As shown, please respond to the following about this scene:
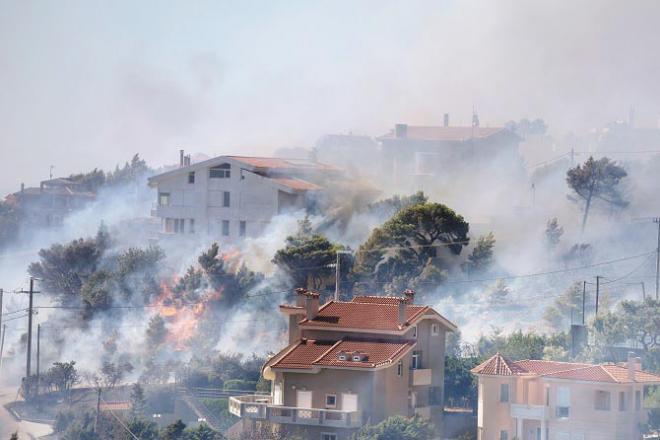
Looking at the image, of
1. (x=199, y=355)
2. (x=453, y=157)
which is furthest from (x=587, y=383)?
(x=453, y=157)

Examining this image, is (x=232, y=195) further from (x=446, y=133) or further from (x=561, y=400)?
(x=561, y=400)

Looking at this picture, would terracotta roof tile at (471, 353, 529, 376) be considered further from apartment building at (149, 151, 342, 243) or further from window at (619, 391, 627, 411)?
apartment building at (149, 151, 342, 243)

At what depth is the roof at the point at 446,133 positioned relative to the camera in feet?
320

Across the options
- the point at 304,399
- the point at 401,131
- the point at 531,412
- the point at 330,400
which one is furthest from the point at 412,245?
the point at 401,131

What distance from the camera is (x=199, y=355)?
183ft

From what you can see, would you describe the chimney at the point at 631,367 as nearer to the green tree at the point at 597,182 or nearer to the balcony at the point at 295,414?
the balcony at the point at 295,414

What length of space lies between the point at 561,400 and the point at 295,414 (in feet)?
22.2

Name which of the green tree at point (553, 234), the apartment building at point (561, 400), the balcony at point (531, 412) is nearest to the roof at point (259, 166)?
the green tree at point (553, 234)

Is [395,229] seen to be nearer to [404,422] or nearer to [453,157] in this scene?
[404,422]

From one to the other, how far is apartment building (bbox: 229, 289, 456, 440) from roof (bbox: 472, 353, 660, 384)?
2546mm

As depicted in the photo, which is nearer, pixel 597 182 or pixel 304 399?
pixel 304 399

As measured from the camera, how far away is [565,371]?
4178 cm

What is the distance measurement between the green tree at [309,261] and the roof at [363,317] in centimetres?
1256

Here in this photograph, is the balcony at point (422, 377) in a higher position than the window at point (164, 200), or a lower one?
lower
